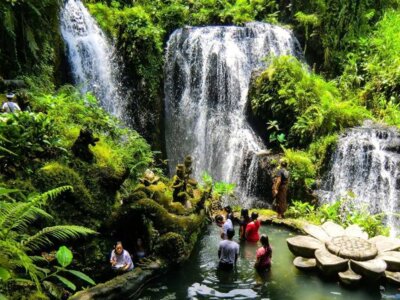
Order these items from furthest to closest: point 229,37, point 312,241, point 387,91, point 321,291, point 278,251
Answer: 1. point 229,37
2. point 387,91
3. point 278,251
4. point 312,241
5. point 321,291

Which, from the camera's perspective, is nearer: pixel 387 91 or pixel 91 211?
pixel 91 211

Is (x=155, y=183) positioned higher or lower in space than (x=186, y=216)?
higher

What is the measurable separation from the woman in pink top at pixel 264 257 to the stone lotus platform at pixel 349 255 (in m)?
0.65

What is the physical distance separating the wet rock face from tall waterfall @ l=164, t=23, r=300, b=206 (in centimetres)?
745

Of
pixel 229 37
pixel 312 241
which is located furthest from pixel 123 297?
pixel 229 37

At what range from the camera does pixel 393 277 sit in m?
7.49

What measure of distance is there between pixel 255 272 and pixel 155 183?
292 cm

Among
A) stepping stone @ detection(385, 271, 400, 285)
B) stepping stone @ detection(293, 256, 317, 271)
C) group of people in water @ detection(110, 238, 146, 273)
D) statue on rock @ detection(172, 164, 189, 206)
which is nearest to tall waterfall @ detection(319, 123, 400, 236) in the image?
stepping stone @ detection(385, 271, 400, 285)

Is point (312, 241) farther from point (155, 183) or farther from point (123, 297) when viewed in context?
point (123, 297)

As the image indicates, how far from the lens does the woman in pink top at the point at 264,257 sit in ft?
25.8

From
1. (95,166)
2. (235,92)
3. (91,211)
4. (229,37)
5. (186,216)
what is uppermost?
(229,37)

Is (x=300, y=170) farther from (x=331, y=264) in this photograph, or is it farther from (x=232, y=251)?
(x=232, y=251)

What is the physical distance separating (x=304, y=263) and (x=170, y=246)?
2756mm

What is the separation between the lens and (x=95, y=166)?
7730 millimetres
